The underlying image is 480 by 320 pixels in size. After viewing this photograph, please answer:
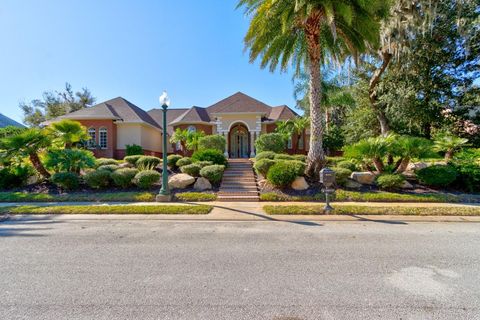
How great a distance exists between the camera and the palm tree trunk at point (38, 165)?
11234 millimetres

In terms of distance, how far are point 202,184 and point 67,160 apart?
262 inches

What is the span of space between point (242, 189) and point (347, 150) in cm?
546

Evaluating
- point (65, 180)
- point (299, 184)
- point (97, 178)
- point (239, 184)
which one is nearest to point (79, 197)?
point (97, 178)

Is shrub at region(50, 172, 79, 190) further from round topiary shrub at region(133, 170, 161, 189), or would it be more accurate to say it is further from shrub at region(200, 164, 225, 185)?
shrub at region(200, 164, 225, 185)

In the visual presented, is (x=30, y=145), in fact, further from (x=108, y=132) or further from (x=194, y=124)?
(x=194, y=124)

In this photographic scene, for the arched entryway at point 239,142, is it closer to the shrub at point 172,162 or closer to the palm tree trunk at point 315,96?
the shrub at point 172,162

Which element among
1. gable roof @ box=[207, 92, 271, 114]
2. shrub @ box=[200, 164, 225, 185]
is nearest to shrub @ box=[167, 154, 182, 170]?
shrub @ box=[200, 164, 225, 185]

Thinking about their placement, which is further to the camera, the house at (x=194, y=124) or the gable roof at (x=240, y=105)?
the gable roof at (x=240, y=105)

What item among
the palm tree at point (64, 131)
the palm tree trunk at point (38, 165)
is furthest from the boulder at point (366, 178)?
the palm tree trunk at point (38, 165)

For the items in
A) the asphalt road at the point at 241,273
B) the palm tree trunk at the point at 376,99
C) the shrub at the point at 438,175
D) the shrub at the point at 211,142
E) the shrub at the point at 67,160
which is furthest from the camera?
the palm tree trunk at the point at 376,99

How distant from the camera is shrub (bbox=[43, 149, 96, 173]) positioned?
36.6ft

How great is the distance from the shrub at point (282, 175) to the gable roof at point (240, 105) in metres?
11.9

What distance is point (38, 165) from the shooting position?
450 inches

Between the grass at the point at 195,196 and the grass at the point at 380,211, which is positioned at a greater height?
the grass at the point at 195,196
